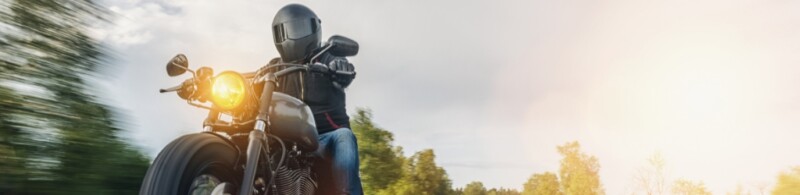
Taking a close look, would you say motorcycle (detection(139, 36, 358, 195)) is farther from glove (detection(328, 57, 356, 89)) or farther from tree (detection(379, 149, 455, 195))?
tree (detection(379, 149, 455, 195))

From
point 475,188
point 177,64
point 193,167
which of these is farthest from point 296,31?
point 475,188

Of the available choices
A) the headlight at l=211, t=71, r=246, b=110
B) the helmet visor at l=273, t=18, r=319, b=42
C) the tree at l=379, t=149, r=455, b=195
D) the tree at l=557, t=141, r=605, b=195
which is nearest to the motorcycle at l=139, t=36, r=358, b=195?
the headlight at l=211, t=71, r=246, b=110

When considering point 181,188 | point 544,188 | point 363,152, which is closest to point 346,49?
point 181,188

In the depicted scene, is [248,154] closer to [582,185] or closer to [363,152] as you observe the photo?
[363,152]

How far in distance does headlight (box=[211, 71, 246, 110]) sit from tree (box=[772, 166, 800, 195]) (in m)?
6.10

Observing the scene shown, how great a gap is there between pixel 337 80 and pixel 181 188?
1.04 metres

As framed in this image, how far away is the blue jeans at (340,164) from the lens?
13.0 ft

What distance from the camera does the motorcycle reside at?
9.12 ft

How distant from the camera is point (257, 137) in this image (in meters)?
3.07

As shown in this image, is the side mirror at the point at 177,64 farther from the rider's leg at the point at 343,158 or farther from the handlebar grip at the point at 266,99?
the rider's leg at the point at 343,158

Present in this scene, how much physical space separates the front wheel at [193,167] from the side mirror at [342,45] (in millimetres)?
725

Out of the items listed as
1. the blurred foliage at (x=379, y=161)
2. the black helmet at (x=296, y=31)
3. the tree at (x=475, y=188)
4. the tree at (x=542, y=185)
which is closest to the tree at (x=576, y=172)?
the tree at (x=542, y=185)

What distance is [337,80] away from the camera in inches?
139

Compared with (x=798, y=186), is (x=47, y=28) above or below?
below
